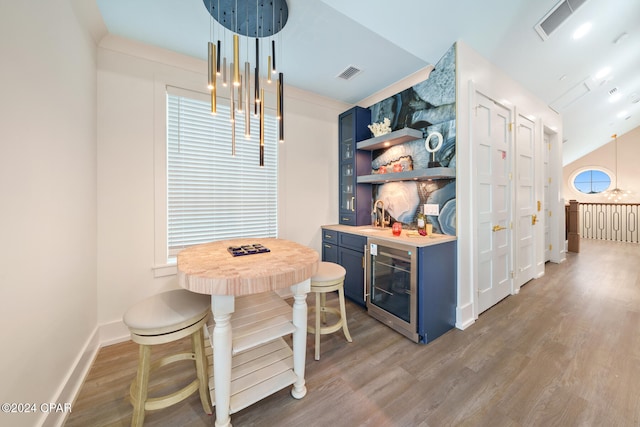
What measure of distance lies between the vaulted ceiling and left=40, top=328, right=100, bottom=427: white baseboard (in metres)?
2.71

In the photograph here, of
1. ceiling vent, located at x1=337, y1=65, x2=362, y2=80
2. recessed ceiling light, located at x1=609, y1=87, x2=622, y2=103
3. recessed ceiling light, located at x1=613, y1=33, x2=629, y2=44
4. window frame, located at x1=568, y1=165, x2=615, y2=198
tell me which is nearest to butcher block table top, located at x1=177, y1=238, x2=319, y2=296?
ceiling vent, located at x1=337, y1=65, x2=362, y2=80

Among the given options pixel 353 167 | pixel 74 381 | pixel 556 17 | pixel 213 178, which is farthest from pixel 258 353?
pixel 556 17

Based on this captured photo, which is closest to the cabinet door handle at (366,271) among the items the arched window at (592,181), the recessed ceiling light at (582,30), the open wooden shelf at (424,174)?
the open wooden shelf at (424,174)

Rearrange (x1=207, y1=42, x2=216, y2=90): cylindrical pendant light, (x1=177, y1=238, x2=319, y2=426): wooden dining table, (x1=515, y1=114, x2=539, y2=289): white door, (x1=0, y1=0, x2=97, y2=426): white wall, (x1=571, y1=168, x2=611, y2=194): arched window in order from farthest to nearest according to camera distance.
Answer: (x1=571, y1=168, x2=611, y2=194): arched window < (x1=515, y1=114, x2=539, y2=289): white door < (x1=207, y1=42, x2=216, y2=90): cylindrical pendant light < (x1=177, y1=238, x2=319, y2=426): wooden dining table < (x1=0, y1=0, x2=97, y2=426): white wall

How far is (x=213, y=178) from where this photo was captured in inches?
102

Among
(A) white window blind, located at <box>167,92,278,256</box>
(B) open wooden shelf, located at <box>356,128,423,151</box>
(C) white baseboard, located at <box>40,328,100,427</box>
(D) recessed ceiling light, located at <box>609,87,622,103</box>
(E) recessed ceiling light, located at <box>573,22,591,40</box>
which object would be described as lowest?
(C) white baseboard, located at <box>40,328,100,427</box>

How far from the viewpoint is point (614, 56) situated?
3201mm

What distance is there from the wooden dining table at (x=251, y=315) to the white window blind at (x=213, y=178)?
0.79 m

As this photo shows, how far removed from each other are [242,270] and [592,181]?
471 inches

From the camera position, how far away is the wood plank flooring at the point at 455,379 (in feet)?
4.49

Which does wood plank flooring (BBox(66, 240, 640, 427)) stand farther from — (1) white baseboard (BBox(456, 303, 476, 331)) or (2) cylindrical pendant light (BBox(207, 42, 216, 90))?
(2) cylindrical pendant light (BBox(207, 42, 216, 90))

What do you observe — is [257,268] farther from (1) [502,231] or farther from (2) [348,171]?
(1) [502,231]

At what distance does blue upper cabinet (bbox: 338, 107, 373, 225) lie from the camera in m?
3.31

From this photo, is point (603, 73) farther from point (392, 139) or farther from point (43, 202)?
point (43, 202)
